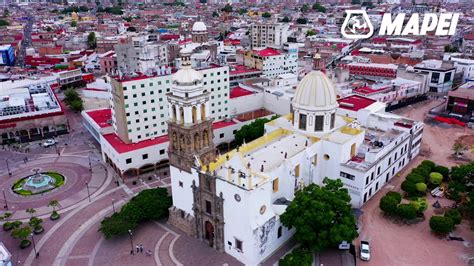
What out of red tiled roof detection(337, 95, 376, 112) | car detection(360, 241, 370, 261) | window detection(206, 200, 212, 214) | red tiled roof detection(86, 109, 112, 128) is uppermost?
red tiled roof detection(337, 95, 376, 112)

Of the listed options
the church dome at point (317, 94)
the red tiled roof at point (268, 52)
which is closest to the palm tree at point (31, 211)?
the church dome at point (317, 94)

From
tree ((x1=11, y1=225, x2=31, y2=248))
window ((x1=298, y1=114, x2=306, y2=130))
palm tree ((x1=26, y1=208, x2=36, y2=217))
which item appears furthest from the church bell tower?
palm tree ((x1=26, y1=208, x2=36, y2=217))

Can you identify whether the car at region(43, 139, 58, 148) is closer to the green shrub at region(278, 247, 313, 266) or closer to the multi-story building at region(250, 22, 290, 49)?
the green shrub at region(278, 247, 313, 266)

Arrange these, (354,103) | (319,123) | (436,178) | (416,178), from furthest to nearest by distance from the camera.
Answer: (354,103)
(436,178)
(416,178)
(319,123)

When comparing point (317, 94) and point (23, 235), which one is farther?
point (317, 94)

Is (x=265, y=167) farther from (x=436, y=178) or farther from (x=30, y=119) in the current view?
(x=30, y=119)

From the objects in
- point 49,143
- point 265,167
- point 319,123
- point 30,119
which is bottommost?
point 49,143

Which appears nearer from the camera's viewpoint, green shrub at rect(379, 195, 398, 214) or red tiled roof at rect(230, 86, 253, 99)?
green shrub at rect(379, 195, 398, 214)

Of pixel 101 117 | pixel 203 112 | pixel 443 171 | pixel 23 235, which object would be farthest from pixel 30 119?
pixel 443 171
